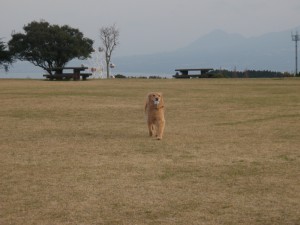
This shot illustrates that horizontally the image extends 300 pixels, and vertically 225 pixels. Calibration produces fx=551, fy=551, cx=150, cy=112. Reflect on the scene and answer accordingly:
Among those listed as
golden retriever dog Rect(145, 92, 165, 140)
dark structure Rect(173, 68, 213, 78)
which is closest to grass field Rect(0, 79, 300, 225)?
golden retriever dog Rect(145, 92, 165, 140)

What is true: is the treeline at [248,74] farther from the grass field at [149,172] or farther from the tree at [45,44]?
the grass field at [149,172]

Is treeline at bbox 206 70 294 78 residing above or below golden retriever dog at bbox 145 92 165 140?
above

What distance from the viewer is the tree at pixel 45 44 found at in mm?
49094

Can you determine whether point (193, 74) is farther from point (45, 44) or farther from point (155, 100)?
point (155, 100)

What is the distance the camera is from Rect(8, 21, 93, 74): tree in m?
49.1

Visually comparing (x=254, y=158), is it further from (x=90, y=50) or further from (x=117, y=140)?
(x=90, y=50)

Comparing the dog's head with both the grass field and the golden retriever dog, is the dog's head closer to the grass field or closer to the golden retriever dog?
the golden retriever dog

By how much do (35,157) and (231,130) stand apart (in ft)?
12.8

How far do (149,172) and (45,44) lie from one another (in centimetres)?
4479

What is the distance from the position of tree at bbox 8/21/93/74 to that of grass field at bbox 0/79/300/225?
38.9 metres

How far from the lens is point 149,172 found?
5934mm

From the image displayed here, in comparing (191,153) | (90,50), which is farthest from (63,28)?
(191,153)

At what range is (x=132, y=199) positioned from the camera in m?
4.82

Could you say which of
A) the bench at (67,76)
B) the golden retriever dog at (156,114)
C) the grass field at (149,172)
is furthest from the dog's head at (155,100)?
the bench at (67,76)
